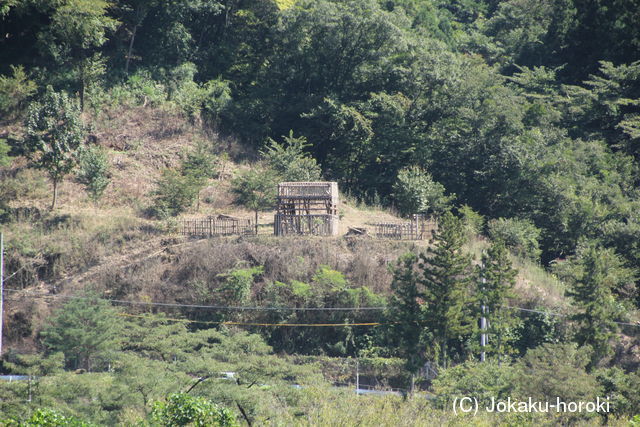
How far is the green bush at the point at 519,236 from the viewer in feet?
133

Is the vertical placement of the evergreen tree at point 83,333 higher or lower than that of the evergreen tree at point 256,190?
lower

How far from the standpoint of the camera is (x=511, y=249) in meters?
40.4

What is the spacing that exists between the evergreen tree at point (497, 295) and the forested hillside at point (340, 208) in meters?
0.11

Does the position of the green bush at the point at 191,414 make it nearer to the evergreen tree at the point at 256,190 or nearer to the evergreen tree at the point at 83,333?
the evergreen tree at the point at 83,333

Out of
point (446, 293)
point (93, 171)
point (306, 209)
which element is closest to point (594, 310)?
point (446, 293)

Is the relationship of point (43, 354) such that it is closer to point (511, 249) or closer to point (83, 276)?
point (83, 276)

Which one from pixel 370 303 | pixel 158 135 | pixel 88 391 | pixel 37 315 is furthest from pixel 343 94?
pixel 88 391

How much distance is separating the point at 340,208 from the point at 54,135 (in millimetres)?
13385

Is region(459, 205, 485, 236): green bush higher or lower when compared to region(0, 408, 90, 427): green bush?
higher

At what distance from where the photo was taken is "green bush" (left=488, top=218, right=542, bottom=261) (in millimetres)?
40438

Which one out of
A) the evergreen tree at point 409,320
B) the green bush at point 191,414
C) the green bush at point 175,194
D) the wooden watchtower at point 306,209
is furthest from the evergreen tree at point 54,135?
the green bush at point 191,414

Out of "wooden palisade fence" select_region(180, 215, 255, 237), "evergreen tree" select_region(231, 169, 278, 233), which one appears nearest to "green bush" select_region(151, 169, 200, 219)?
"wooden palisade fence" select_region(180, 215, 255, 237)

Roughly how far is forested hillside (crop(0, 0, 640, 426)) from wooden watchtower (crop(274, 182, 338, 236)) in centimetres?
83

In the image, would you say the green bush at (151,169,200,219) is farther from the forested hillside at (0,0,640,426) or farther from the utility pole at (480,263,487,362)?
the utility pole at (480,263,487,362)
